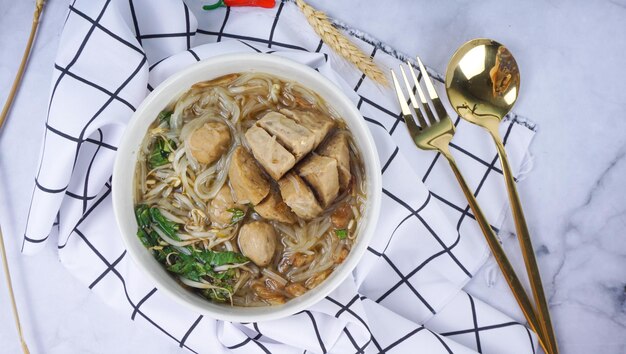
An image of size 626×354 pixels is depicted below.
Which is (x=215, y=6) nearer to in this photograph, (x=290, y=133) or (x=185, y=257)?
(x=290, y=133)

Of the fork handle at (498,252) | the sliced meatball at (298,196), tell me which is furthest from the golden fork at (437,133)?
the sliced meatball at (298,196)

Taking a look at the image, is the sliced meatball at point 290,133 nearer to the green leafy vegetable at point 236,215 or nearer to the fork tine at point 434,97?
the green leafy vegetable at point 236,215

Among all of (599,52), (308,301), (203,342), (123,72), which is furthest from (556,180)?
(123,72)

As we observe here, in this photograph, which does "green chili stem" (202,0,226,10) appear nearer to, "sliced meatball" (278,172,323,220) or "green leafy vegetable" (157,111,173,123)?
"green leafy vegetable" (157,111,173,123)

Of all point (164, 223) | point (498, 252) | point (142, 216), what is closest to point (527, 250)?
point (498, 252)

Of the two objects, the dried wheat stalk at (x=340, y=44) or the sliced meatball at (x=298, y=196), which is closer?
the sliced meatball at (x=298, y=196)

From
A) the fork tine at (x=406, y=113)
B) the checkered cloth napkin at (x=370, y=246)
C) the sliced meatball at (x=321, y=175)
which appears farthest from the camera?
the fork tine at (x=406, y=113)

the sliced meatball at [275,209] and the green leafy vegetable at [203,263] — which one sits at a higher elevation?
the sliced meatball at [275,209]

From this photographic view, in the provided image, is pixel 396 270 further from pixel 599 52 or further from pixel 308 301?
pixel 599 52
